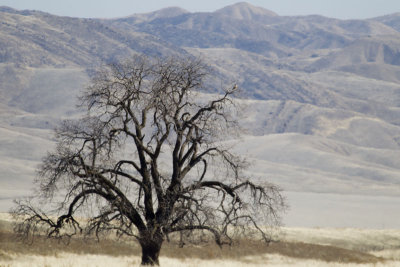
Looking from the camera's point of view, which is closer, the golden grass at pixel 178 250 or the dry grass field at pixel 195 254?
the dry grass field at pixel 195 254

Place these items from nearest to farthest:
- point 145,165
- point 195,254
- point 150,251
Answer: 1. point 145,165
2. point 150,251
3. point 195,254

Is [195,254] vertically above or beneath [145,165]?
beneath

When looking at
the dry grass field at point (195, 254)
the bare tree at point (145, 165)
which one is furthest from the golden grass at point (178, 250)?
the bare tree at point (145, 165)

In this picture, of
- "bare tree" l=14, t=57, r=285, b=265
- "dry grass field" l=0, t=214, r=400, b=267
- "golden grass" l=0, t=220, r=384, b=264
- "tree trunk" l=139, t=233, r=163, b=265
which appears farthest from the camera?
"golden grass" l=0, t=220, r=384, b=264

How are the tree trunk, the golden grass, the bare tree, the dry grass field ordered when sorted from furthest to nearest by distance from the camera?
the golden grass < the dry grass field < the tree trunk < the bare tree

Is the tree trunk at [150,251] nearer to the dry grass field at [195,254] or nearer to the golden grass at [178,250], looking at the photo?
the dry grass field at [195,254]

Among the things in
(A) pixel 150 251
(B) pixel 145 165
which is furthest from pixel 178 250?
(B) pixel 145 165

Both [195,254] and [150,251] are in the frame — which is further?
[195,254]

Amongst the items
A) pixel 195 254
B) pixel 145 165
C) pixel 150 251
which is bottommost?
pixel 195 254

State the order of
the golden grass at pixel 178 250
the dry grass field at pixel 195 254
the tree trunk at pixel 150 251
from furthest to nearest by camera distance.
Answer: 1. the golden grass at pixel 178 250
2. the dry grass field at pixel 195 254
3. the tree trunk at pixel 150 251

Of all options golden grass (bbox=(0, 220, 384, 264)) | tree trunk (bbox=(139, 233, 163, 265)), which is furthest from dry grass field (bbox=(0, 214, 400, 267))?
tree trunk (bbox=(139, 233, 163, 265))

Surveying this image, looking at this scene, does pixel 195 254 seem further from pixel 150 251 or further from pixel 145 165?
pixel 145 165

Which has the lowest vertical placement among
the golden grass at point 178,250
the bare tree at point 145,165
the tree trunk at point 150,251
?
the golden grass at point 178,250

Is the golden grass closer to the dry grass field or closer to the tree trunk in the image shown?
the dry grass field
